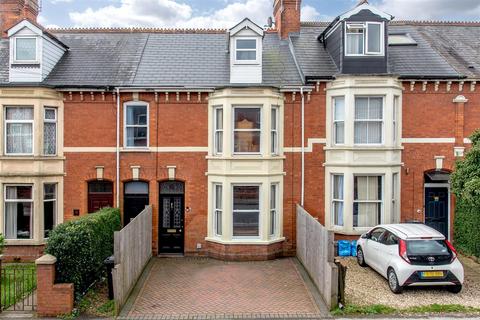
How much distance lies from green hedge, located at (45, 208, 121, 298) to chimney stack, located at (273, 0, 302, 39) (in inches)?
483

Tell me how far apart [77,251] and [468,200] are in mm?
11540

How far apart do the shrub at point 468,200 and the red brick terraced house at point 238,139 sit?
79cm

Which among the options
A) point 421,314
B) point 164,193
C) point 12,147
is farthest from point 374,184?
point 12,147

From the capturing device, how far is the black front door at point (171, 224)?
1694 centimetres

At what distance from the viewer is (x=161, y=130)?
16812mm

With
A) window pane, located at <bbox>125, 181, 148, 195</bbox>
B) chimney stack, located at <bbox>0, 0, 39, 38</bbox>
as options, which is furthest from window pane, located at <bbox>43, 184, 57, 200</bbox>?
chimney stack, located at <bbox>0, 0, 39, 38</bbox>

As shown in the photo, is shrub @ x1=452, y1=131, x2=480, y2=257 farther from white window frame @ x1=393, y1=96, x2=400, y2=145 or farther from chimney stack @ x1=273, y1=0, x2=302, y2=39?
chimney stack @ x1=273, y1=0, x2=302, y2=39

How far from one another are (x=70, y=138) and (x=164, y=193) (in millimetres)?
4270

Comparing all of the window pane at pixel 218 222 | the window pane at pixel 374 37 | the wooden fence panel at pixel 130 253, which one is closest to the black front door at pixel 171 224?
the wooden fence panel at pixel 130 253

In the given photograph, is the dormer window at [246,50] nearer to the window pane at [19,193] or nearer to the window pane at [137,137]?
the window pane at [137,137]

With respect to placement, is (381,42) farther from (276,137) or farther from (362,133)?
(276,137)

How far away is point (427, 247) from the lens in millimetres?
11789

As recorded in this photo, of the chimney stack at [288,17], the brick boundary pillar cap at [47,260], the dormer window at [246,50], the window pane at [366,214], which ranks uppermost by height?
the chimney stack at [288,17]

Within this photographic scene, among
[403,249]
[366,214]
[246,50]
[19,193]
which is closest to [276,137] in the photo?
[246,50]
